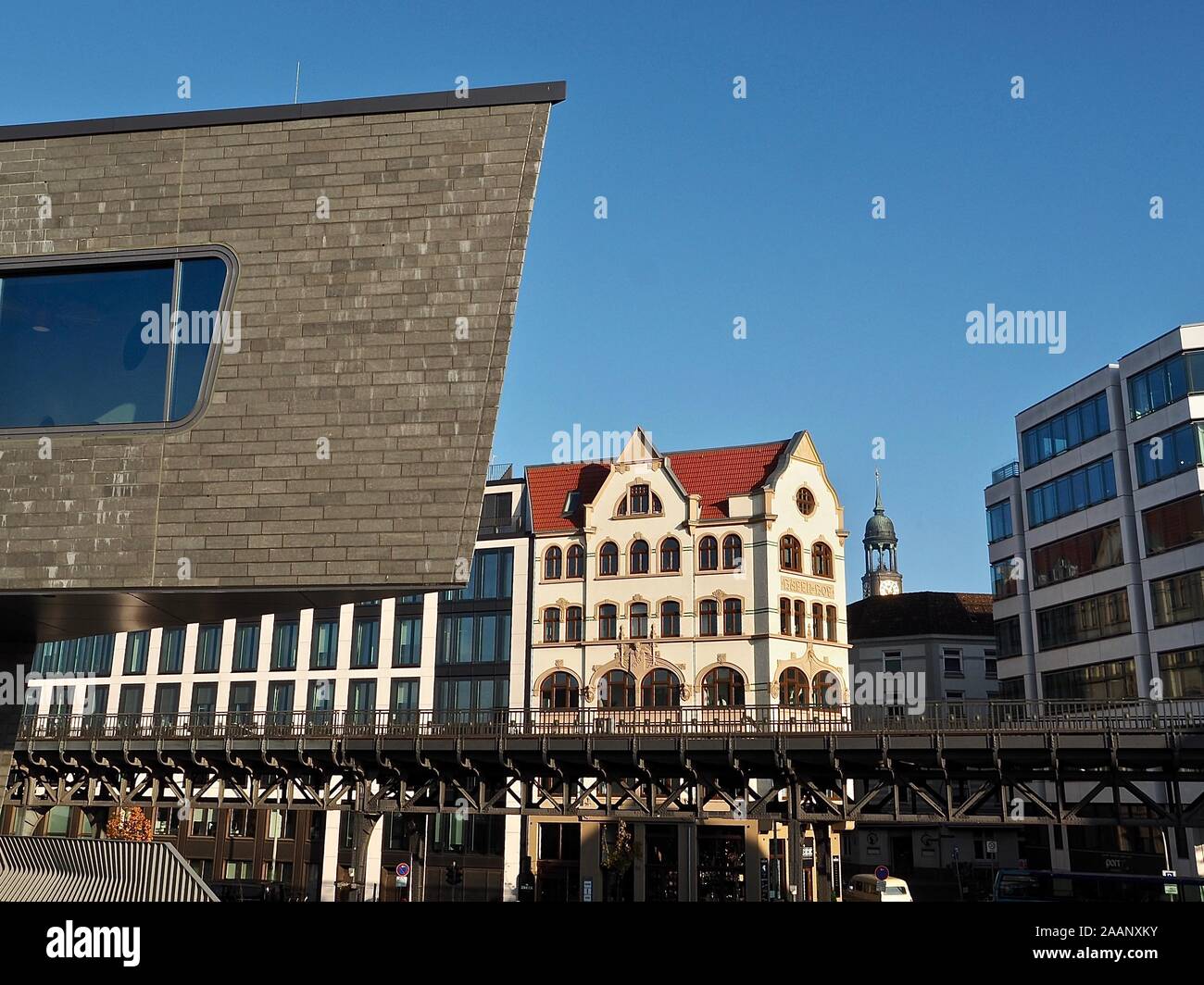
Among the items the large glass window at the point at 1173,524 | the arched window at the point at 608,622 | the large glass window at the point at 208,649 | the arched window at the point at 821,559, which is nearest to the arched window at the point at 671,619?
the arched window at the point at 608,622

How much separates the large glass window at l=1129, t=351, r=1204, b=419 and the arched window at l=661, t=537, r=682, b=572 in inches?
904

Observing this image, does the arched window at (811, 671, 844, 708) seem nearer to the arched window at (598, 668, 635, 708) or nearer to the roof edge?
the arched window at (598, 668, 635, 708)

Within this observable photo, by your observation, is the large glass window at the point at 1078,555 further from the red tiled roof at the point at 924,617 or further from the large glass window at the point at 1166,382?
the red tiled roof at the point at 924,617

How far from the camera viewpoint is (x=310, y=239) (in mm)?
15078

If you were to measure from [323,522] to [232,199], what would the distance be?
4.76 meters

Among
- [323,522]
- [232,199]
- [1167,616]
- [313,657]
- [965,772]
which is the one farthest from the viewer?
[313,657]

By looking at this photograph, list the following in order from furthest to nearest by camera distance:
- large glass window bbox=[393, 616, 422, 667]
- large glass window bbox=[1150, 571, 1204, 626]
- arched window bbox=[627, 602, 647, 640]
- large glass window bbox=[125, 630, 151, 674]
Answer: large glass window bbox=[125, 630, 151, 674], large glass window bbox=[393, 616, 422, 667], arched window bbox=[627, 602, 647, 640], large glass window bbox=[1150, 571, 1204, 626]

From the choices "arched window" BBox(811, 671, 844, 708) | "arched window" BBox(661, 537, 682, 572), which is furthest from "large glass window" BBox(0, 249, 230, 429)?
"arched window" BBox(811, 671, 844, 708)

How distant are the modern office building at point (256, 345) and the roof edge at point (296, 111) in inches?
1.2

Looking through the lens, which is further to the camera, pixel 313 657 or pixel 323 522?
pixel 313 657

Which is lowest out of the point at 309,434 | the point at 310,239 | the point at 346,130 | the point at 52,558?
the point at 52,558

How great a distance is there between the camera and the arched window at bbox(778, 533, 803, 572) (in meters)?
54.5
